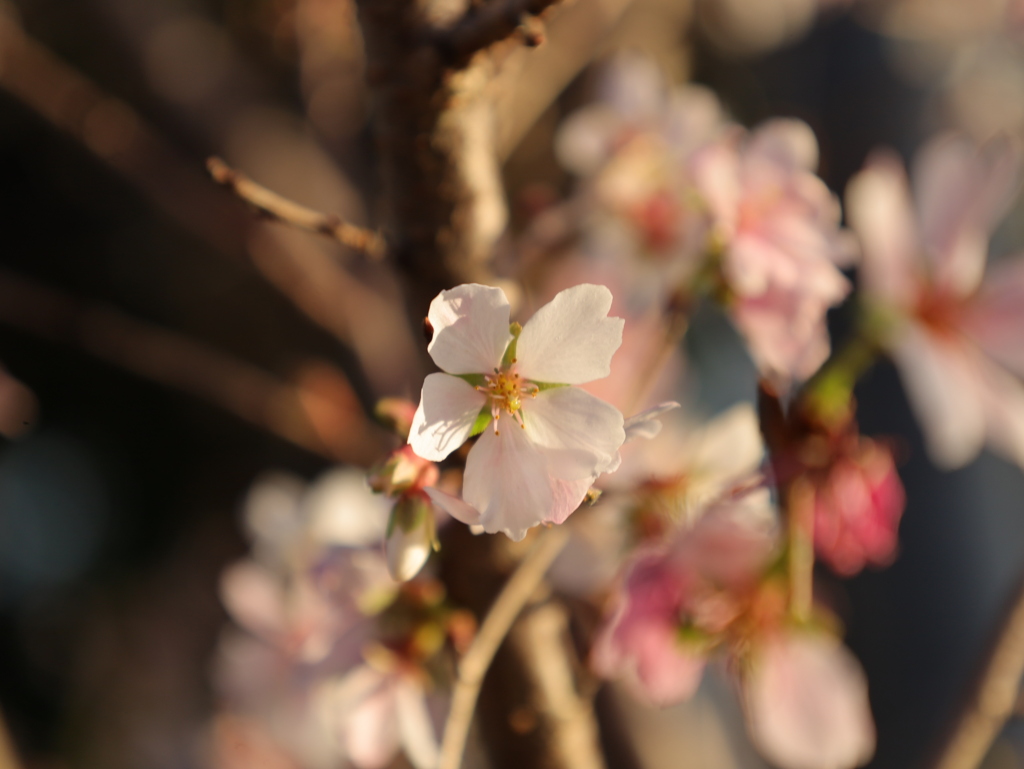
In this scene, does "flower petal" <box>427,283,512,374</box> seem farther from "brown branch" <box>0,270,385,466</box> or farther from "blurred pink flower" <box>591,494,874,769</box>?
"brown branch" <box>0,270,385,466</box>

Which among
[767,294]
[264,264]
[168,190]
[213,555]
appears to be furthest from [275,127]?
[767,294]

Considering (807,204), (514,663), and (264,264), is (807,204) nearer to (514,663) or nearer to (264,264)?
(514,663)

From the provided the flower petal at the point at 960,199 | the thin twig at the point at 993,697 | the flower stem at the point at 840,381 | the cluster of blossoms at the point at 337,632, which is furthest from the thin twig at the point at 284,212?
the thin twig at the point at 993,697

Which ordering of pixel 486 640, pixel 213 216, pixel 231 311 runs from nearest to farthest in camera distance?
pixel 486 640, pixel 213 216, pixel 231 311

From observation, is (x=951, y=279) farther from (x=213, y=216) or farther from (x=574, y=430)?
(x=213, y=216)

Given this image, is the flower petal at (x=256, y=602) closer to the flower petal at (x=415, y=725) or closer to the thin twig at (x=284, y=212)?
the flower petal at (x=415, y=725)

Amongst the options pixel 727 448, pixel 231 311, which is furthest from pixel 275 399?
pixel 231 311
